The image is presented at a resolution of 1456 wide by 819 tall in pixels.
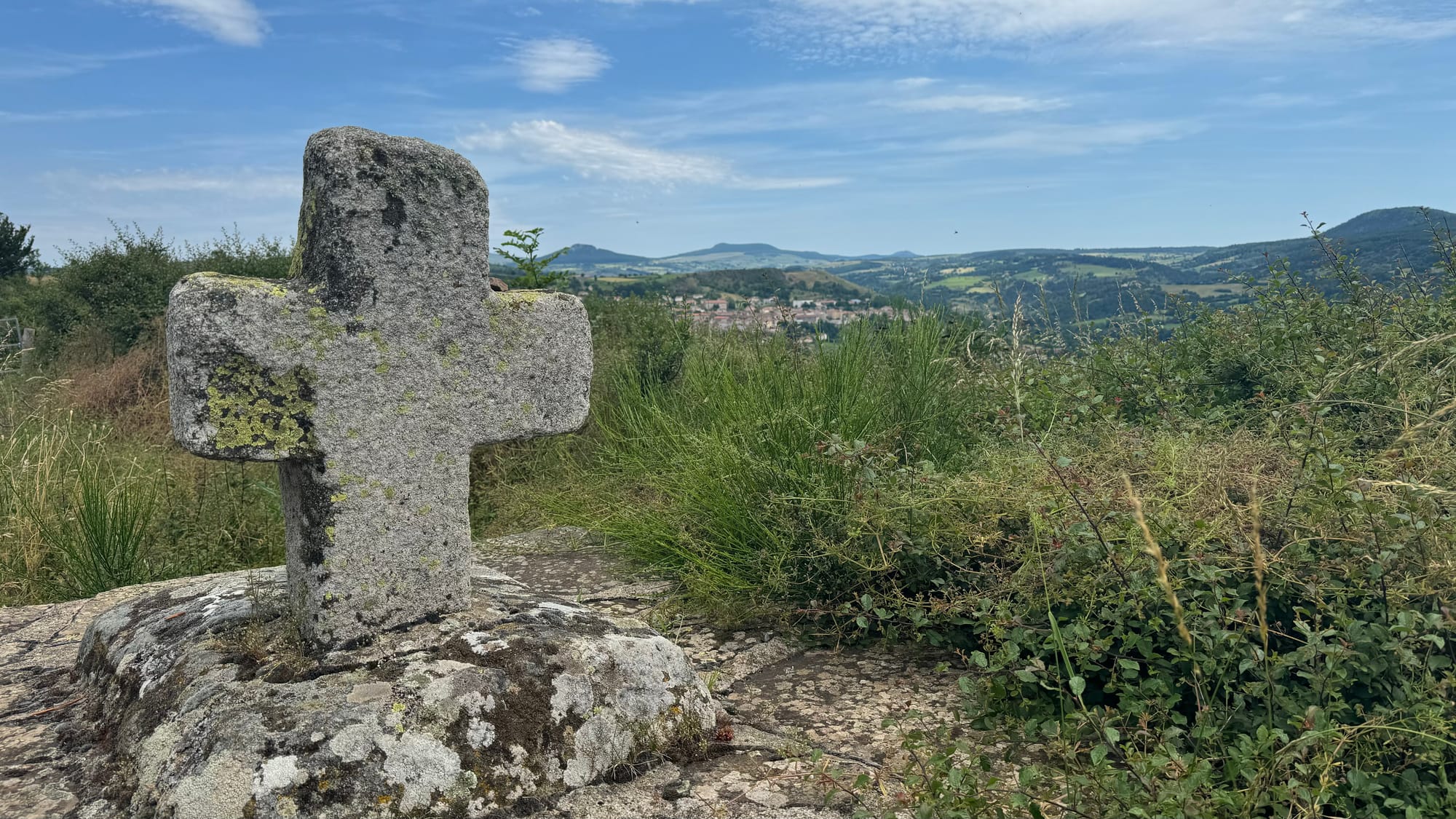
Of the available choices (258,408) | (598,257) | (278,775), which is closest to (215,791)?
(278,775)

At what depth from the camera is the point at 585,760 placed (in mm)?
2674

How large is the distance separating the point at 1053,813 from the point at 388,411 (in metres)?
2.26

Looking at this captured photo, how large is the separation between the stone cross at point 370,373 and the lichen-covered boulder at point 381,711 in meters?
0.20

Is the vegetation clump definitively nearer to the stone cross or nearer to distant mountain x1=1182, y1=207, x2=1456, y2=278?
distant mountain x1=1182, y1=207, x2=1456, y2=278

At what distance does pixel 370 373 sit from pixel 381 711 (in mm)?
990

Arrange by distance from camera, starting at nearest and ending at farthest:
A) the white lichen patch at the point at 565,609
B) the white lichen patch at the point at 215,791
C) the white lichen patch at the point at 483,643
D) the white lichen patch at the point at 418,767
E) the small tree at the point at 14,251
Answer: the white lichen patch at the point at 215,791
the white lichen patch at the point at 418,767
the white lichen patch at the point at 483,643
the white lichen patch at the point at 565,609
the small tree at the point at 14,251

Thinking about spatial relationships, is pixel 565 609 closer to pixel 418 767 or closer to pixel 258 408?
pixel 418 767

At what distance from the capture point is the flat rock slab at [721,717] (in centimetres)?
253

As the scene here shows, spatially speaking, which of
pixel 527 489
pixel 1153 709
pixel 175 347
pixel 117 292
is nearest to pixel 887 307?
pixel 527 489

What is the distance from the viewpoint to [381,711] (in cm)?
251

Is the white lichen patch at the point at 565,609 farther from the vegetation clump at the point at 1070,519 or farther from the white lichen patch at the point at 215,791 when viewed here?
the white lichen patch at the point at 215,791

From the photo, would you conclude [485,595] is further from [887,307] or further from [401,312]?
[887,307]

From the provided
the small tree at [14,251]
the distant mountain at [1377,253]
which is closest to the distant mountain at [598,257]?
the small tree at [14,251]

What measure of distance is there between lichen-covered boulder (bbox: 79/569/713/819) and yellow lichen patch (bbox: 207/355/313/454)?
2.17 feet
